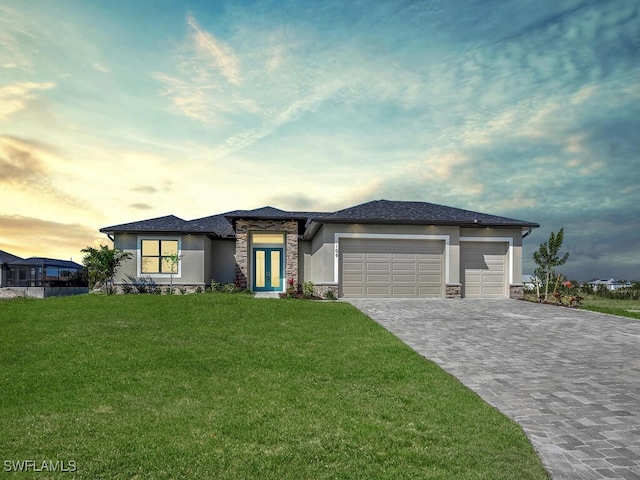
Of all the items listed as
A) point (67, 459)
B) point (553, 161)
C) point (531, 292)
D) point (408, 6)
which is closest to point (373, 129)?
point (408, 6)

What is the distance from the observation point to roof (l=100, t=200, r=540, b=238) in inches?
714

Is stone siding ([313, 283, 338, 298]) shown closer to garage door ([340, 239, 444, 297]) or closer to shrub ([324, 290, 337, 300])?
shrub ([324, 290, 337, 300])

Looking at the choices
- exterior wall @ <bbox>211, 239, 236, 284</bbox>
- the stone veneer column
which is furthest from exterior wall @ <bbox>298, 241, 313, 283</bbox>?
exterior wall @ <bbox>211, 239, 236, 284</bbox>

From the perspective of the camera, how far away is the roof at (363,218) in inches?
714

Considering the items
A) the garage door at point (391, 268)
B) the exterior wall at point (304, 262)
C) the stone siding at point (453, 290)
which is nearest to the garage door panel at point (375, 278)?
the garage door at point (391, 268)

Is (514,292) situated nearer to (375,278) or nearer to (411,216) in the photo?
(411,216)

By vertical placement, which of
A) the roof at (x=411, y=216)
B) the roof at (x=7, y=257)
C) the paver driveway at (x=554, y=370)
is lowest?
the paver driveway at (x=554, y=370)

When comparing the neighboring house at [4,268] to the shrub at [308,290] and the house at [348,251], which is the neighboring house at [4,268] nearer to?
the house at [348,251]

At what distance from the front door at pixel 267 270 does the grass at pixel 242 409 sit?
12158 mm

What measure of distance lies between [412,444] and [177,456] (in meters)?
2.39

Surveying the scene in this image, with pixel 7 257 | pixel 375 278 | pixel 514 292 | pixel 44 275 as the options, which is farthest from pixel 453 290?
pixel 7 257

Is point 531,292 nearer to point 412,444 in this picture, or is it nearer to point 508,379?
point 508,379

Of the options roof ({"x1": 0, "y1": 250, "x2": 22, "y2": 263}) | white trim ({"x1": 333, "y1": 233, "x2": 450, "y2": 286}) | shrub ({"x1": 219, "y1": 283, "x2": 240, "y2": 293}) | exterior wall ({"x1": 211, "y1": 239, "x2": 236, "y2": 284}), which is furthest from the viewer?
roof ({"x1": 0, "y1": 250, "x2": 22, "y2": 263})

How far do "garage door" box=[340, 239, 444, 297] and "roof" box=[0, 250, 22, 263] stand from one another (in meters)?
26.0
